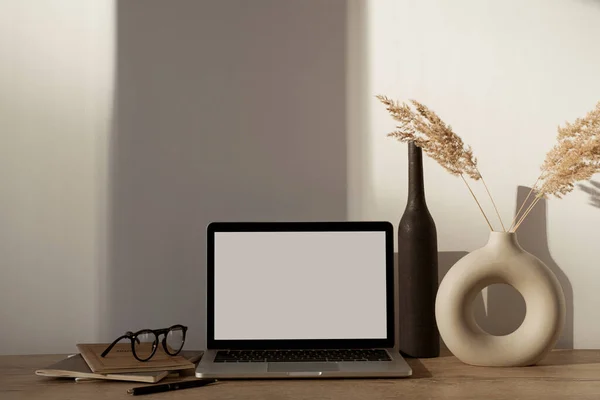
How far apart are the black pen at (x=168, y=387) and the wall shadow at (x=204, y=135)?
0.34 meters

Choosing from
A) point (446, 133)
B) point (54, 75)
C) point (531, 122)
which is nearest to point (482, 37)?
point (531, 122)

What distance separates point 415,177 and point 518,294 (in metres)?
0.36

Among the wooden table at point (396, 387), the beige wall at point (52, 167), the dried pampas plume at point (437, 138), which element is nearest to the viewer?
the wooden table at point (396, 387)

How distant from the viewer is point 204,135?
1.55 metres

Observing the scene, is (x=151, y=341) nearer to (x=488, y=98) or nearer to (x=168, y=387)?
(x=168, y=387)

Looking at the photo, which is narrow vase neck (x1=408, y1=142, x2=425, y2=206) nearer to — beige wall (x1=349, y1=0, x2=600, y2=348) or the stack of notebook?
beige wall (x1=349, y1=0, x2=600, y2=348)

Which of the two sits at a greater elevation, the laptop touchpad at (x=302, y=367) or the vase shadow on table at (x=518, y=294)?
the vase shadow on table at (x=518, y=294)

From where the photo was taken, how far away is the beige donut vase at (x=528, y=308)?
51.8 inches

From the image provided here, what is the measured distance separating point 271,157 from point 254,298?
1.07ft

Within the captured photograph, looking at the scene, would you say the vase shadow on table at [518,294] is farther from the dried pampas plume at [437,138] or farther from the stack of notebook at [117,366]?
the stack of notebook at [117,366]

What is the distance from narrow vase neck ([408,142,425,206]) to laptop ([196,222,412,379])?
0.08 meters

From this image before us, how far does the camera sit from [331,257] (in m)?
1.40

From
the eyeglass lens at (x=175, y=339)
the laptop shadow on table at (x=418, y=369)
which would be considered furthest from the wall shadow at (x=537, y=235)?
the eyeglass lens at (x=175, y=339)

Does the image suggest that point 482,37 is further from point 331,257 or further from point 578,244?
point 331,257
